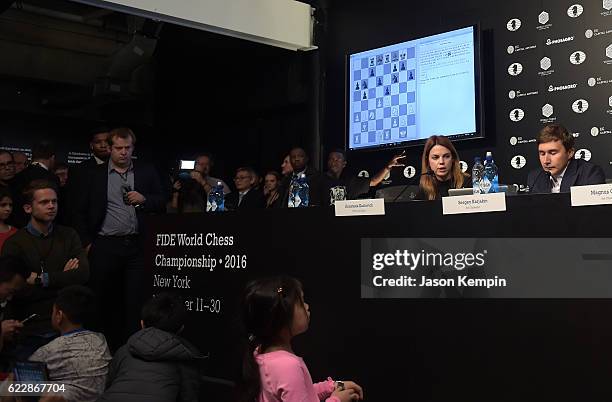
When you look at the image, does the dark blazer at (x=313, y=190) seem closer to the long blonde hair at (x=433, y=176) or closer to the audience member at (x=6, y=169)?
the long blonde hair at (x=433, y=176)

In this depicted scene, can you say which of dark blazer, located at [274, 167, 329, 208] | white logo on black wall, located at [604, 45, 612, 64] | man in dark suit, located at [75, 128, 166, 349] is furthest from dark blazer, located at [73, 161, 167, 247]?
white logo on black wall, located at [604, 45, 612, 64]

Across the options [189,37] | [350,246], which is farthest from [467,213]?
[189,37]

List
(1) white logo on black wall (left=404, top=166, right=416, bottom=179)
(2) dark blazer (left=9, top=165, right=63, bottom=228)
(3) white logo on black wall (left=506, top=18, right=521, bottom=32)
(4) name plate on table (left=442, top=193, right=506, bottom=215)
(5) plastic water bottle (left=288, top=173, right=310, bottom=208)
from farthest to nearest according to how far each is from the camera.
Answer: (1) white logo on black wall (left=404, top=166, right=416, bottom=179), (3) white logo on black wall (left=506, top=18, right=521, bottom=32), (2) dark blazer (left=9, top=165, right=63, bottom=228), (5) plastic water bottle (left=288, top=173, right=310, bottom=208), (4) name plate on table (left=442, top=193, right=506, bottom=215)

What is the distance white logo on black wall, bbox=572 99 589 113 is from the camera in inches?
181

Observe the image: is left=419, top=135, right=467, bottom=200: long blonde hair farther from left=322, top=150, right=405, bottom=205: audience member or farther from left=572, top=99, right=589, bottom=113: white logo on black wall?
left=572, top=99, right=589, bottom=113: white logo on black wall

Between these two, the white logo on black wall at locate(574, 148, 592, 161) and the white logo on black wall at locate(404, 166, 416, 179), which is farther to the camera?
the white logo on black wall at locate(404, 166, 416, 179)

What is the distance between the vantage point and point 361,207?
93.4 inches

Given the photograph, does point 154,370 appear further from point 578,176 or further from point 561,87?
point 561,87

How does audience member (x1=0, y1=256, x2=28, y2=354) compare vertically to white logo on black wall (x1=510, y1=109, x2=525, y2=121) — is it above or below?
below

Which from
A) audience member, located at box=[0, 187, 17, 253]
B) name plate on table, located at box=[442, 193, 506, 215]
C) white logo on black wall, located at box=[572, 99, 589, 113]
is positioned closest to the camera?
name plate on table, located at box=[442, 193, 506, 215]

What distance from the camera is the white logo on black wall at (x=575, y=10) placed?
4.67 metres

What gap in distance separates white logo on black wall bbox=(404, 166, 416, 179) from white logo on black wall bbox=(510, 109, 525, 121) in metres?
0.95

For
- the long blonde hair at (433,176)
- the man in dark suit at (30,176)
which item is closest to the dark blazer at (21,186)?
the man in dark suit at (30,176)

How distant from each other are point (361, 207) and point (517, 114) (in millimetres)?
3051
